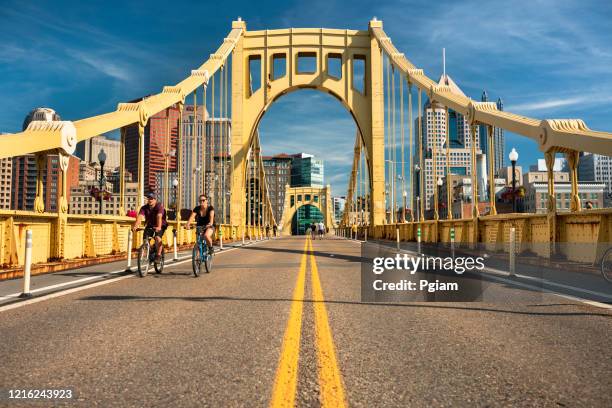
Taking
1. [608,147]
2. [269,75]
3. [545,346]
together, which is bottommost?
[545,346]

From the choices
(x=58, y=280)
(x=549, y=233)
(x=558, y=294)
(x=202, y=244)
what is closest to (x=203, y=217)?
(x=202, y=244)

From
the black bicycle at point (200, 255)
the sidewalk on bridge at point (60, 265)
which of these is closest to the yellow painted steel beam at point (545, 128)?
Result: the black bicycle at point (200, 255)

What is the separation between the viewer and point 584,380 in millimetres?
3479

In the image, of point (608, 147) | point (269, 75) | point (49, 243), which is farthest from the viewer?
point (269, 75)

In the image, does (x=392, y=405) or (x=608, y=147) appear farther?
(x=608, y=147)

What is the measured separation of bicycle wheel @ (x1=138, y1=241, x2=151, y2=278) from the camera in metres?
10.5

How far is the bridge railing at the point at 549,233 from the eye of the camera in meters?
10.4

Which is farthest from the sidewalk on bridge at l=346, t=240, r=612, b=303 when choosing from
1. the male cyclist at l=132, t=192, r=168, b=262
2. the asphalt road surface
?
the male cyclist at l=132, t=192, r=168, b=262

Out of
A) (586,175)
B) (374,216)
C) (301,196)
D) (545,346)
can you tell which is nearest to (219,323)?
(545,346)

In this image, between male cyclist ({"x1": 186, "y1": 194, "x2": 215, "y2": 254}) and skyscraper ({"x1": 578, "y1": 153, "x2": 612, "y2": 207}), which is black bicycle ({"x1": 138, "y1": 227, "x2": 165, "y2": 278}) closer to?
male cyclist ({"x1": 186, "y1": 194, "x2": 215, "y2": 254})

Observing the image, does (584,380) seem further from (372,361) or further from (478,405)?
(372,361)

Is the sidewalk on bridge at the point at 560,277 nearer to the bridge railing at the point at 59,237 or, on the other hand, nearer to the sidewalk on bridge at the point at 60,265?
the sidewalk on bridge at the point at 60,265

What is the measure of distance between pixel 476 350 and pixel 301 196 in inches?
5772

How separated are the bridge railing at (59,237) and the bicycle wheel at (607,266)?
10.9m
